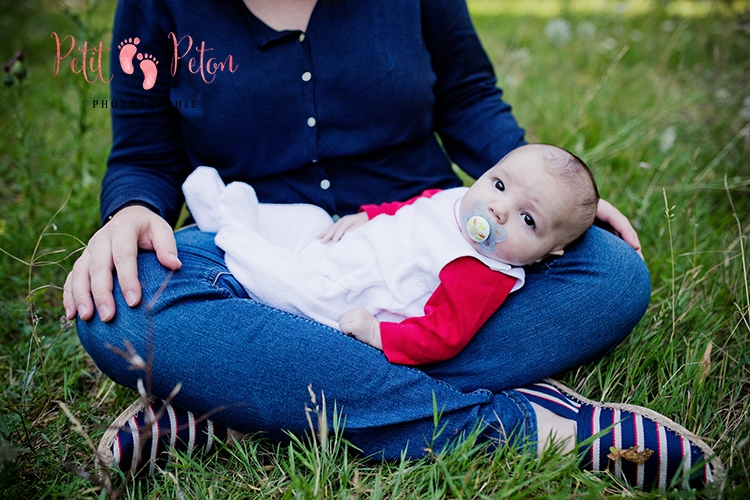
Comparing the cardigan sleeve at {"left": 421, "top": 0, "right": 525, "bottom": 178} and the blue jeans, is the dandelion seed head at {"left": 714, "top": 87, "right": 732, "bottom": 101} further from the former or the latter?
the blue jeans

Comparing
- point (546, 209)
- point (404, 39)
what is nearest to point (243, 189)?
point (404, 39)

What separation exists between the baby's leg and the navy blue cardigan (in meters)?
0.25

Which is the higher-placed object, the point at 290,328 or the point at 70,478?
the point at 290,328

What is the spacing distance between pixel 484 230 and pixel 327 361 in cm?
47

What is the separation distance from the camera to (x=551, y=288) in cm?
142

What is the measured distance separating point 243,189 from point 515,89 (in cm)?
209

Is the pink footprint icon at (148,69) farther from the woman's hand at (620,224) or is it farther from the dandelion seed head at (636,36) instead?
the dandelion seed head at (636,36)

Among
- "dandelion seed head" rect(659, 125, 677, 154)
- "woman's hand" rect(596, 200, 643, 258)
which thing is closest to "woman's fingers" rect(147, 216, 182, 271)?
"woman's hand" rect(596, 200, 643, 258)

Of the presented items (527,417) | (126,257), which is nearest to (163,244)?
(126,257)

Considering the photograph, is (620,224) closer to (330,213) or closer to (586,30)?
(330,213)

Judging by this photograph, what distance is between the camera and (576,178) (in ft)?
4.51

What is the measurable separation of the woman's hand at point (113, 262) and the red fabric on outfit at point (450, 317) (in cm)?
53

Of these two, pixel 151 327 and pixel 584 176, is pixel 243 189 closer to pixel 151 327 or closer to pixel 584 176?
pixel 151 327

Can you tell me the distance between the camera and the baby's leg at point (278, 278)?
1.38 metres
